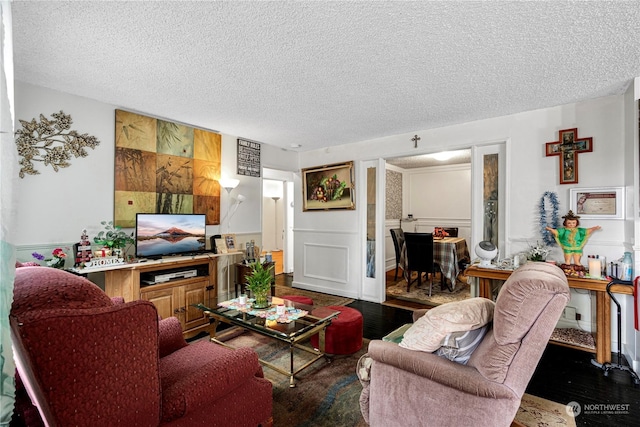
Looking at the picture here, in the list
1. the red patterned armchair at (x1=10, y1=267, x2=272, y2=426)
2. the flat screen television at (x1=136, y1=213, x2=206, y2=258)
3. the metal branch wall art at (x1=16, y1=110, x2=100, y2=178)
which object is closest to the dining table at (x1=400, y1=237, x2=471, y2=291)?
the flat screen television at (x1=136, y1=213, x2=206, y2=258)

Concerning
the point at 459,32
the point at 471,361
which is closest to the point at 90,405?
the point at 471,361

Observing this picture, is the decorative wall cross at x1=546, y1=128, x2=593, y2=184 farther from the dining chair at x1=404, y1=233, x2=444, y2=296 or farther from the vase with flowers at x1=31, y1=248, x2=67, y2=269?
the vase with flowers at x1=31, y1=248, x2=67, y2=269

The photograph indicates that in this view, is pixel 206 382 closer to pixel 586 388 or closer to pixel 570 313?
pixel 586 388

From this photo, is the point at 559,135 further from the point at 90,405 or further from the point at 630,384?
the point at 90,405

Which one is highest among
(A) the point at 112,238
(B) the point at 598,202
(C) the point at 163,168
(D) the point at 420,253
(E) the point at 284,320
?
(C) the point at 163,168

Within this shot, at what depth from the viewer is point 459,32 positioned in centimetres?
190

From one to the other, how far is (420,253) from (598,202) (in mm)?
2328

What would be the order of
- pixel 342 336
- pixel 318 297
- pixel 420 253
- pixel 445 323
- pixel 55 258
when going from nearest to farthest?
pixel 445 323
pixel 55 258
pixel 342 336
pixel 318 297
pixel 420 253

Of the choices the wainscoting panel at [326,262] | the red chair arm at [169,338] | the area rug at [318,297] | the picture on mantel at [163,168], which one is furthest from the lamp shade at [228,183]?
the red chair arm at [169,338]

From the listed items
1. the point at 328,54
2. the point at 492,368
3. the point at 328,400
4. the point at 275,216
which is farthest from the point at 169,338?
the point at 275,216

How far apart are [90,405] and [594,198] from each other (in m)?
4.17

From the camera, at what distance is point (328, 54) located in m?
2.16

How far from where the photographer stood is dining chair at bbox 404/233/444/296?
15.6ft

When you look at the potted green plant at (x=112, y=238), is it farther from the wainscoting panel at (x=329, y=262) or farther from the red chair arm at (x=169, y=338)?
the wainscoting panel at (x=329, y=262)
